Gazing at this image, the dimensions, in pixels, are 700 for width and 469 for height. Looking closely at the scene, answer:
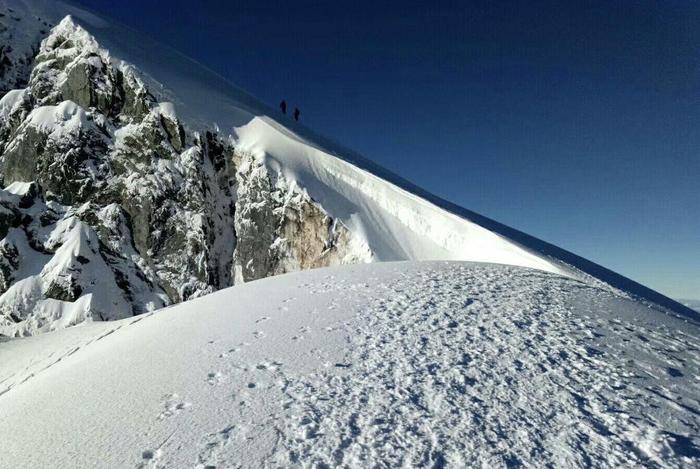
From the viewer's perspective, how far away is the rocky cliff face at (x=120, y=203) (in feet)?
97.7

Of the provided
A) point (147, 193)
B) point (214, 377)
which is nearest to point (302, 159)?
point (147, 193)

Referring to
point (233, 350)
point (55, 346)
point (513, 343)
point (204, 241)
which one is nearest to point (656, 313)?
point (513, 343)

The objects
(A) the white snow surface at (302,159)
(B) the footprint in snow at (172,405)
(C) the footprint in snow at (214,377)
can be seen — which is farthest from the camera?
(A) the white snow surface at (302,159)

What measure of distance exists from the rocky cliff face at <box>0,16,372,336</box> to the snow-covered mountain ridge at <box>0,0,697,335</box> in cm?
9

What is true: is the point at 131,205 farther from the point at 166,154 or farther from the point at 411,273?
the point at 411,273

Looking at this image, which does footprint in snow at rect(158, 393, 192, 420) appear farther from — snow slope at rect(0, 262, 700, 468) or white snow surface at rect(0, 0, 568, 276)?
white snow surface at rect(0, 0, 568, 276)

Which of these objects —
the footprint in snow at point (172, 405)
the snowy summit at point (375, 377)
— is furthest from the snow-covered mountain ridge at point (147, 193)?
the footprint in snow at point (172, 405)

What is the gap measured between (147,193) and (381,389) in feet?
109

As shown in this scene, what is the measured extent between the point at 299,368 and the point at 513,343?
325cm

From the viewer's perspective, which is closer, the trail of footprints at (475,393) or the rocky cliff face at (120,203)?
the trail of footprints at (475,393)

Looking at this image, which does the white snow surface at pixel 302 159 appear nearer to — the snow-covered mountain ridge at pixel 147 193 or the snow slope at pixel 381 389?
the snow-covered mountain ridge at pixel 147 193

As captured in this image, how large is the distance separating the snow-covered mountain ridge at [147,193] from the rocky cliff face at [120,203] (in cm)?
9

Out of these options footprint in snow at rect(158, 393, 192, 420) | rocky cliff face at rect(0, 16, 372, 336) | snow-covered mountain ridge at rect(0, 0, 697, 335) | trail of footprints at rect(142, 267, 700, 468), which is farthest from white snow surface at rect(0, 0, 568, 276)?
footprint in snow at rect(158, 393, 192, 420)

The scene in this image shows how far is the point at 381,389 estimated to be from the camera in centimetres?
539
